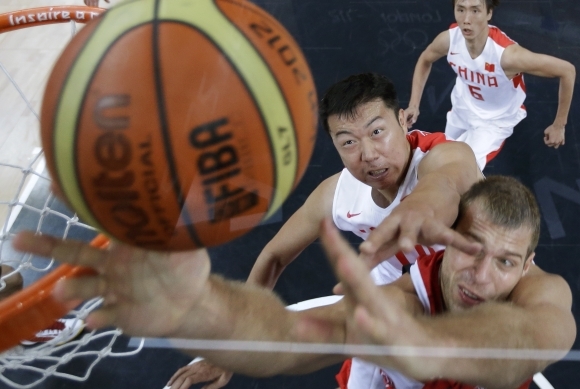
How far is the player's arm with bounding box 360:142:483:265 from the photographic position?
721 mm

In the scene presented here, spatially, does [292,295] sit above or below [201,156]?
below

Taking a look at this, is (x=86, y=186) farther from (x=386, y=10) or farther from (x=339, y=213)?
(x=386, y=10)

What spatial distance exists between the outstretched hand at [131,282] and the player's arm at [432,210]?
230mm

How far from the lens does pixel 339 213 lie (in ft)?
5.14

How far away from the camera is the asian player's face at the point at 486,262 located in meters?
1.03

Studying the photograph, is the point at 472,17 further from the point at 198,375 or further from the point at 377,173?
the point at 198,375

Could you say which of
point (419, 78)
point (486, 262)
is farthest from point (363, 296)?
point (419, 78)

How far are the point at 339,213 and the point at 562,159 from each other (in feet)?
4.27

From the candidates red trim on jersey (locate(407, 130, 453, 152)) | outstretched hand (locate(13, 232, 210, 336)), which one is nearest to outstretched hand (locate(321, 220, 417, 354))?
outstretched hand (locate(13, 232, 210, 336))

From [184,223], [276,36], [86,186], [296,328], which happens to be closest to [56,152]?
[86,186]

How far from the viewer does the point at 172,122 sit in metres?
0.59

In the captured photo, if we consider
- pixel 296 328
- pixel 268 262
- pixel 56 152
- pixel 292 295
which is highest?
pixel 56 152

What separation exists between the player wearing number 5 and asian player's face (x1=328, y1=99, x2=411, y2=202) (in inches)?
35.2

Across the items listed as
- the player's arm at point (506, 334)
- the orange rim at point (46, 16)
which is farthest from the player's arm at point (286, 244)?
the orange rim at point (46, 16)
